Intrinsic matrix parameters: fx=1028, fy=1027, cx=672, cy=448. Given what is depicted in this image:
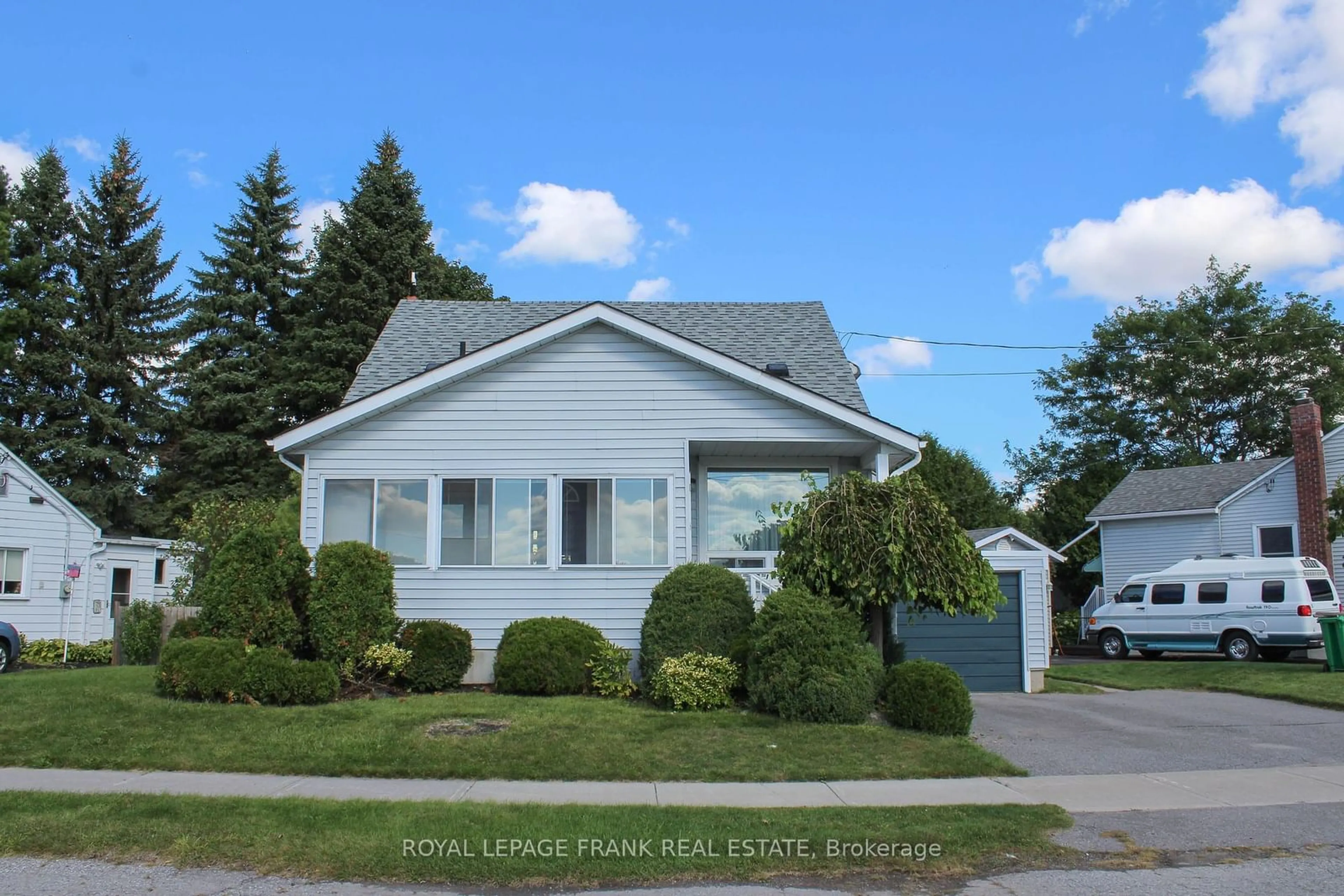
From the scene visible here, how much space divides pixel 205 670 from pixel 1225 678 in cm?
1662

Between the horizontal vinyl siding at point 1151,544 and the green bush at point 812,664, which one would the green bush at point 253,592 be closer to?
the green bush at point 812,664

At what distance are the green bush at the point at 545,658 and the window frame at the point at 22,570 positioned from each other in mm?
18234

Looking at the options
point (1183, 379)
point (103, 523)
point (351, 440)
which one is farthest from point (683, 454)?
point (1183, 379)

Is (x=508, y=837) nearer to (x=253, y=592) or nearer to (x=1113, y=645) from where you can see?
(x=253, y=592)

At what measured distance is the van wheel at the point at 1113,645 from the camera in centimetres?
2577

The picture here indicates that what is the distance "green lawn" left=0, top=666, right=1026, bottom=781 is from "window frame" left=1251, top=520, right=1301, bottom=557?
75.1ft

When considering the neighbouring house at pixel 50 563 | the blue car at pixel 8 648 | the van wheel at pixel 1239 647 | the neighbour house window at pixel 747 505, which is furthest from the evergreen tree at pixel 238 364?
the van wheel at pixel 1239 647

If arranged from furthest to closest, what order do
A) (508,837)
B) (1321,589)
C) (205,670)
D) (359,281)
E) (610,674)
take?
(359,281)
(1321,589)
(610,674)
(205,670)
(508,837)

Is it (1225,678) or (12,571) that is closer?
(1225,678)

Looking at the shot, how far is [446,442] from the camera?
579 inches

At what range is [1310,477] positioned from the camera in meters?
27.8

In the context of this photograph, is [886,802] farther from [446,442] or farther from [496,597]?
[446,442]

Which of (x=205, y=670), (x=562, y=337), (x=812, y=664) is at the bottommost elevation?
(x=205, y=670)

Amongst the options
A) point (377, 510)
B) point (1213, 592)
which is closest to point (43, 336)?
point (377, 510)
